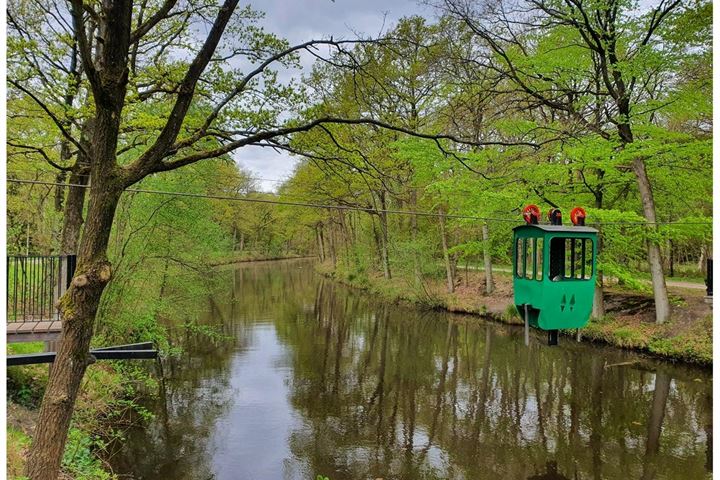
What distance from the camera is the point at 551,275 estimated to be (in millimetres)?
4812

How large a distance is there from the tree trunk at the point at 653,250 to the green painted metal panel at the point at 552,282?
8.20 meters

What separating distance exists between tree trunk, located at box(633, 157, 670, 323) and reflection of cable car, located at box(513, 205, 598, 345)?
8120mm

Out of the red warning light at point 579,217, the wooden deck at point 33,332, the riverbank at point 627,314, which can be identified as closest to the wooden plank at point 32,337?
the wooden deck at point 33,332

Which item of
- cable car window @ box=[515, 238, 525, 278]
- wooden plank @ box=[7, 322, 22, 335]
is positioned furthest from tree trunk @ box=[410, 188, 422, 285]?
wooden plank @ box=[7, 322, 22, 335]

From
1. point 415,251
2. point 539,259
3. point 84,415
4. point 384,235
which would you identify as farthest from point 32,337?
point 384,235

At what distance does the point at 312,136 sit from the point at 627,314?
39.7 feet

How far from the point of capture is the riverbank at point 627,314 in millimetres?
11156

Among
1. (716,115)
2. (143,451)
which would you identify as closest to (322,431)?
(143,451)

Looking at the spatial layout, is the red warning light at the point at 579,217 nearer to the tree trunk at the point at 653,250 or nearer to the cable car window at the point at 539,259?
the cable car window at the point at 539,259

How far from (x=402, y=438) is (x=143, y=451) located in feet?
13.9

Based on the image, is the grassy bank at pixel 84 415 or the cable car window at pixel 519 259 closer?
the cable car window at pixel 519 259

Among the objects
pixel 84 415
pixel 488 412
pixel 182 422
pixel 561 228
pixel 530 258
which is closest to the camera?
pixel 561 228

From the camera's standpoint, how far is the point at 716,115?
3.79m

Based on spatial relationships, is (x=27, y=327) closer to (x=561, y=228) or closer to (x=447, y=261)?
(x=561, y=228)
